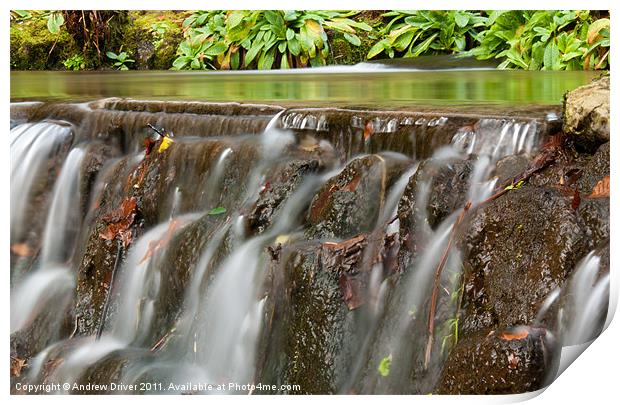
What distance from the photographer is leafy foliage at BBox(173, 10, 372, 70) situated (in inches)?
152

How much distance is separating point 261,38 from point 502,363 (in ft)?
5.58

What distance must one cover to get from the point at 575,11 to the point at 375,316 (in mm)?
1380

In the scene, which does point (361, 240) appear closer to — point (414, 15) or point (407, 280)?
point (407, 280)

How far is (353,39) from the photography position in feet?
13.5

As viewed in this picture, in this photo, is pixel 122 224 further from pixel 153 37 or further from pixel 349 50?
pixel 349 50

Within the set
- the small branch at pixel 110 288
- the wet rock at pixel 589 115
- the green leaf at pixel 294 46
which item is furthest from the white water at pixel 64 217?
the wet rock at pixel 589 115

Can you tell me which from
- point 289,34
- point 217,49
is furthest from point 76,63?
point 289,34

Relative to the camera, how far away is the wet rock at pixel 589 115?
364 cm

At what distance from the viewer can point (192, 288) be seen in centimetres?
388

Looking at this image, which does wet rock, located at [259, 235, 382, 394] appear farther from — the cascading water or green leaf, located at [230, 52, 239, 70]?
green leaf, located at [230, 52, 239, 70]

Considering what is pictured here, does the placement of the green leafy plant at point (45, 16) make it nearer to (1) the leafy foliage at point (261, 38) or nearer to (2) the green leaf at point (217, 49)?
(1) the leafy foliage at point (261, 38)

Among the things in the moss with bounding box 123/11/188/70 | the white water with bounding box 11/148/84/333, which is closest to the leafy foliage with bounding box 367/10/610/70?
the moss with bounding box 123/11/188/70

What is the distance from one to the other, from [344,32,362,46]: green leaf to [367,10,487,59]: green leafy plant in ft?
0.31

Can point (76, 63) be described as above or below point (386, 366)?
above
